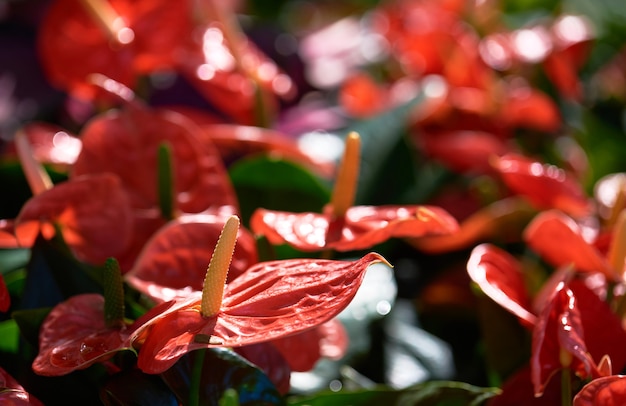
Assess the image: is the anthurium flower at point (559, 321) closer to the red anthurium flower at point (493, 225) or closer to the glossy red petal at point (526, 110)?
the red anthurium flower at point (493, 225)

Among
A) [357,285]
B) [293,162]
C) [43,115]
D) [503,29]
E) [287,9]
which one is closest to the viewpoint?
[357,285]

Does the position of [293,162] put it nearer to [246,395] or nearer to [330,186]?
[330,186]

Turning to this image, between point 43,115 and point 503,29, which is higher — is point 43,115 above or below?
below

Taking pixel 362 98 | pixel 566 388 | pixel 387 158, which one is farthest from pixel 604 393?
pixel 362 98

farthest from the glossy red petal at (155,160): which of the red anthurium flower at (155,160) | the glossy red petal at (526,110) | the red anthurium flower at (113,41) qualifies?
the glossy red petal at (526,110)

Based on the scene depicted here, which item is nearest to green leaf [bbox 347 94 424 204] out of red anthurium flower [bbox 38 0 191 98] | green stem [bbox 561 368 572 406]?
red anthurium flower [bbox 38 0 191 98]

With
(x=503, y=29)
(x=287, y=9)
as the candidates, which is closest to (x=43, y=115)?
(x=503, y=29)
